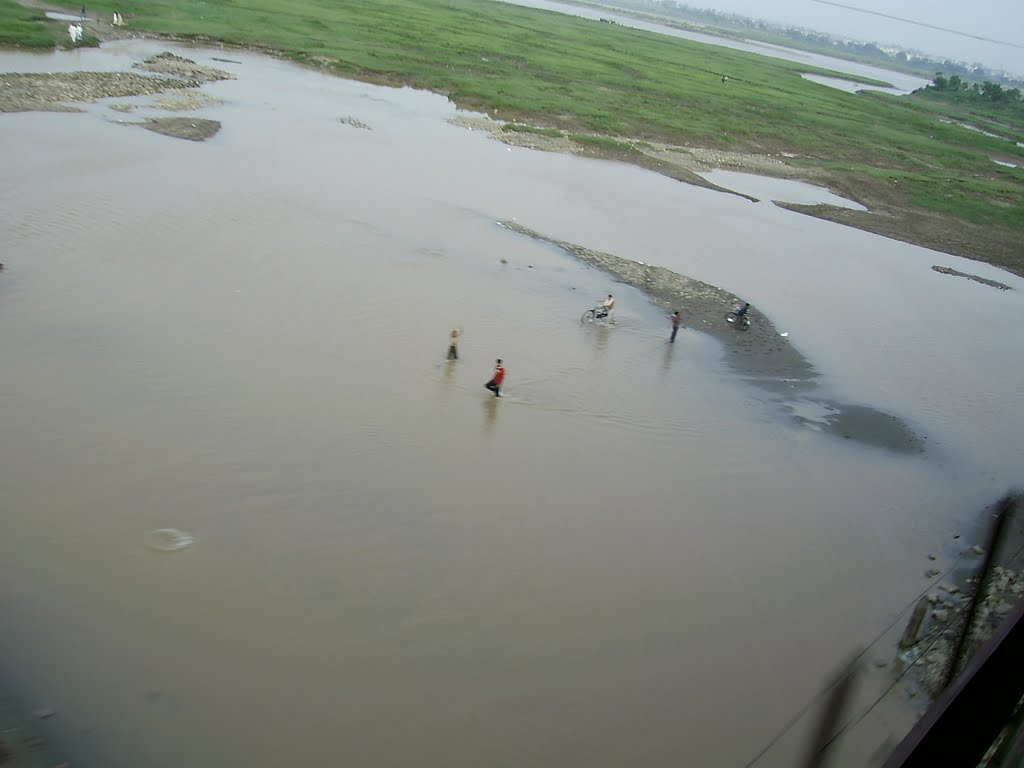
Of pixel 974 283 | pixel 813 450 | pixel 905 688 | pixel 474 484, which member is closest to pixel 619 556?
pixel 474 484

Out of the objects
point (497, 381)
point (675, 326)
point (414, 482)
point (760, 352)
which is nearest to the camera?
point (414, 482)

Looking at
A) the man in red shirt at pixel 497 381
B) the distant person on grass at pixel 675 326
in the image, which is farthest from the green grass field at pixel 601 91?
the man in red shirt at pixel 497 381

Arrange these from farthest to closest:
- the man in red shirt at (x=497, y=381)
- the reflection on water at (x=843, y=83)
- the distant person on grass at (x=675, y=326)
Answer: the reflection on water at (x=843, y=83) → the distant person on grass at (x=675, y=326) → the man in red shirt at (x=497, y=381)

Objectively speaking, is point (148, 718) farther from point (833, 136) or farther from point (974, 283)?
point (833, 136)

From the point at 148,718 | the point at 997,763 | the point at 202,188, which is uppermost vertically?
the point at 997,763

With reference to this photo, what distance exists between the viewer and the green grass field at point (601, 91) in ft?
148

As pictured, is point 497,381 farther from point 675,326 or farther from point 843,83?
point 843,83

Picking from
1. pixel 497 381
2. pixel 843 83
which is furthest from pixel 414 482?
pixel 843 83

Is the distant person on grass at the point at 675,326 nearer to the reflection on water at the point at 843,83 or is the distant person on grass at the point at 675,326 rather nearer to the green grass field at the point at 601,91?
the green grass field at the point at 601,91

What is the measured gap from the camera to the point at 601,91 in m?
54.2

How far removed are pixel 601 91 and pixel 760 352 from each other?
37553 mm

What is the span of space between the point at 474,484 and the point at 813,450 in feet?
24.0

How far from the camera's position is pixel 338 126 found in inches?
1422

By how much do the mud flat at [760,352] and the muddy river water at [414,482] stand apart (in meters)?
0.53
